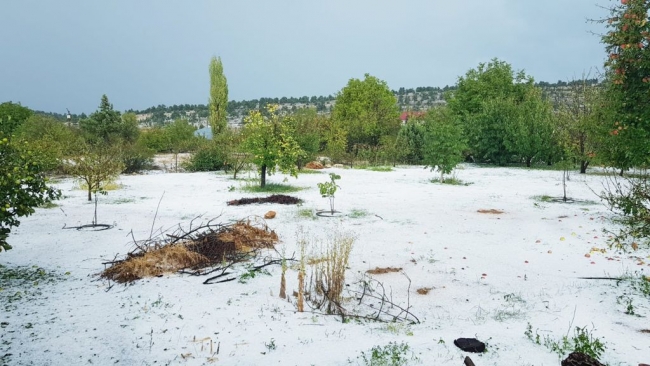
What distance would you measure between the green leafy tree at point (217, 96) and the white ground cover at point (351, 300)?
35.5m

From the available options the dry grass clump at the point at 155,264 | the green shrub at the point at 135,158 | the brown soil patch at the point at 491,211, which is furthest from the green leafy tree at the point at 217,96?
the dry grass clump at the point at 155,264

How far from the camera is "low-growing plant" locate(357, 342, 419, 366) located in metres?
3.82

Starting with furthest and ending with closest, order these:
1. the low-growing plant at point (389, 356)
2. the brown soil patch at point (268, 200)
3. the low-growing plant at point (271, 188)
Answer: the low-growing plant at point (271, 188)
the brown soil patch at point (268, 200)
the low-growing plant at point (389, 356)

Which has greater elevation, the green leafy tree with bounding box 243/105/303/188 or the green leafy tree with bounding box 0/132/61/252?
the green leafy tree with bounding box 243/105/303/188

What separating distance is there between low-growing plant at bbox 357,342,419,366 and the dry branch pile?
3321 millimetres

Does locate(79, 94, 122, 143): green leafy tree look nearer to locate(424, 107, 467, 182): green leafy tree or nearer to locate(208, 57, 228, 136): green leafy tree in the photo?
locate(208, 57, 228, 136): green leafy tree

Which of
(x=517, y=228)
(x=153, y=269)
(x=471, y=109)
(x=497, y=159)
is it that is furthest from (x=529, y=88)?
(x=153, y=269)

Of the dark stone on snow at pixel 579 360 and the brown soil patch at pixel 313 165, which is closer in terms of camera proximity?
the dark stone on snow at pixel 579 360

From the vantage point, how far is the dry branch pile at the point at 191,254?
6254 millimetres

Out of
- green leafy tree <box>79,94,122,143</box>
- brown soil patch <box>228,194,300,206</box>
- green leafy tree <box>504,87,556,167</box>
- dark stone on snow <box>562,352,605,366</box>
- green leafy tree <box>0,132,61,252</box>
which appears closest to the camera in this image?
dark stone on snow <box>562,352,605,366</box>

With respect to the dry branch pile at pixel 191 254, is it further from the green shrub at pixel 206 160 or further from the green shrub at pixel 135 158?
the green shrub at pixel 135 158

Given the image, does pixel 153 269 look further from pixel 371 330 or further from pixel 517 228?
pixel 517 228

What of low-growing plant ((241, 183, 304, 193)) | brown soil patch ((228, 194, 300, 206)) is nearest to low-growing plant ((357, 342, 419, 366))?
brown soil patch ((228, 194, 300, 206))

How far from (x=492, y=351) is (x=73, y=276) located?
578 centimetres
